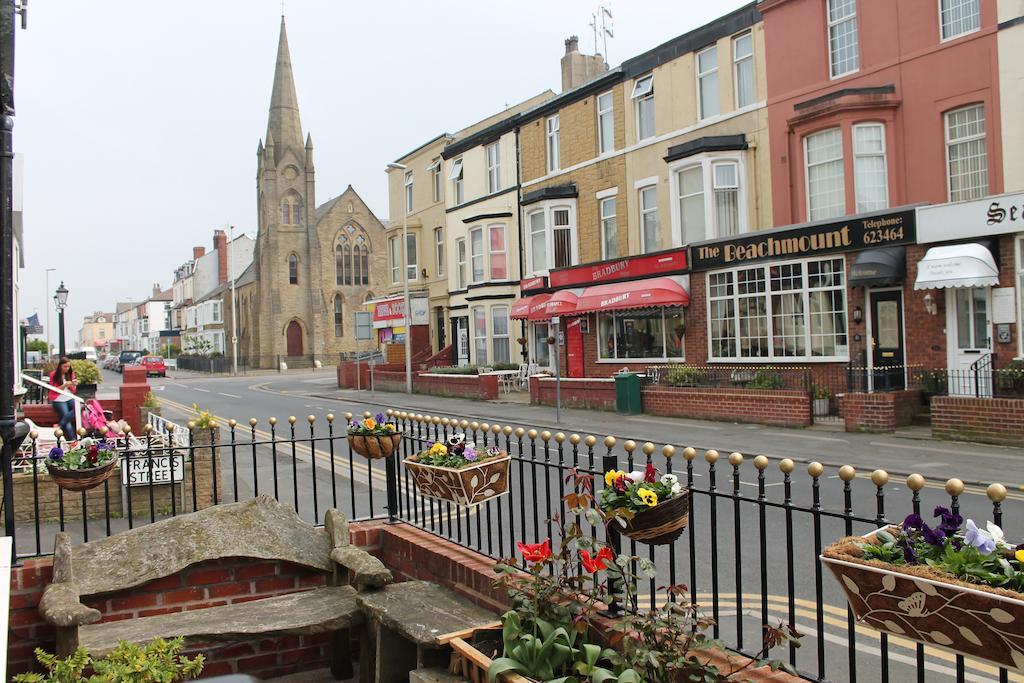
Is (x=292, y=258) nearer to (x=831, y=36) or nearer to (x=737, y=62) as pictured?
(x=737, y=62)

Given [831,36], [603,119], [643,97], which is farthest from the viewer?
[603,119]

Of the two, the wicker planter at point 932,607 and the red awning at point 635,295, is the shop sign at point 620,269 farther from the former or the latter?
the wicker planter at point 932,607

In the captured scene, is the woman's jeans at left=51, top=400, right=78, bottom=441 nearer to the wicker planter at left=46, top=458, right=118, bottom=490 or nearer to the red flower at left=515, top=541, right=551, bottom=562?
the wicker planter at left=46, top=458, right=118, bottom=490

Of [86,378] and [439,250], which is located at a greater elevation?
[439,250]

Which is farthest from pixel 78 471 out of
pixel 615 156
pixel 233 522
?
pixel 615 156

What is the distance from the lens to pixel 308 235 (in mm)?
73312

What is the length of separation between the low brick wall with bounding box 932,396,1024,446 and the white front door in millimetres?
1143

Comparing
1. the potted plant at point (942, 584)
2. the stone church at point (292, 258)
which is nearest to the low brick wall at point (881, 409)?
the potted plant at point (942, 584)

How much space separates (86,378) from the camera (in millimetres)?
22781

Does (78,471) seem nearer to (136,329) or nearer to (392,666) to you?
(392,666)

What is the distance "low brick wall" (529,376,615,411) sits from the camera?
2405cm

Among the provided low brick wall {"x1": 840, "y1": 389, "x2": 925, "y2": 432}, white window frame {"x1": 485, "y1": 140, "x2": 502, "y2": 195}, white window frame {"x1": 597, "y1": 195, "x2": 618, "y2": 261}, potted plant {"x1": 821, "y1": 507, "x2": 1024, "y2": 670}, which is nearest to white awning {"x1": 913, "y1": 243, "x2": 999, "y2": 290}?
low brick wall {"x1": 840, "y1": 389, "x2": 925, "y2": 432}

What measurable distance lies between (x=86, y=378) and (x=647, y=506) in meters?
22.5

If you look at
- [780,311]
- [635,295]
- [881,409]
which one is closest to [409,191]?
[635,295]
